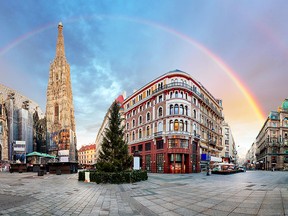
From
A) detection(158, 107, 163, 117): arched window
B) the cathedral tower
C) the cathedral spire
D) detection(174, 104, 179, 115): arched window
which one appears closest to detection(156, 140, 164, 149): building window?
detection(158, 107, 163, 117): arched window

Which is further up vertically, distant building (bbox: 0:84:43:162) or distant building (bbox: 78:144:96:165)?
distant building (bbox: 0:84:43:162)

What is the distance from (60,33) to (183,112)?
99.5m

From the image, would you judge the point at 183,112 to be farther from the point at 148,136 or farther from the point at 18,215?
the point at 18,215

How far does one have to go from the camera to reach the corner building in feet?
138

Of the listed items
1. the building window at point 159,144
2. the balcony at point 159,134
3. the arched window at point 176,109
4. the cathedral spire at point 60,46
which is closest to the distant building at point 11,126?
the cathedral spire at point 60,46

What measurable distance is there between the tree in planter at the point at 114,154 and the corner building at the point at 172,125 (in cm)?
2022

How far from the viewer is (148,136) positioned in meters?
48.6

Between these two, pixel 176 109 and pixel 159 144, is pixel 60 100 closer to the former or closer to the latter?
pixel 159 144

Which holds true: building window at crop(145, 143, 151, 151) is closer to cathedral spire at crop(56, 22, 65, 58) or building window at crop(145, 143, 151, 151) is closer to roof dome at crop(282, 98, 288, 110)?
roof dome at crop(282, 98, 288, 110)

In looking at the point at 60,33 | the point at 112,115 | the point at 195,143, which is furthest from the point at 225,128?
the point at 60,33

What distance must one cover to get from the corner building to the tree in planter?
20224 mm

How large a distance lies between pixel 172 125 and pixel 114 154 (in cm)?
2209

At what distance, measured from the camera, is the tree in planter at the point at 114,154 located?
21492 mm

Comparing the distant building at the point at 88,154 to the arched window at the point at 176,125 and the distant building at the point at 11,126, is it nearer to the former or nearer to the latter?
the distant building at the point at 11,126
